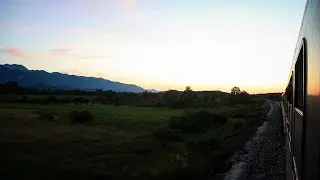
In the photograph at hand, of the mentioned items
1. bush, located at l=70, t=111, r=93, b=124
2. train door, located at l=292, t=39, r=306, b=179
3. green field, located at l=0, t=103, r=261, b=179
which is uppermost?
train door, located at l=292, t=39, r=306, b=179

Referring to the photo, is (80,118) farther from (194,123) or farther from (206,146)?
(206,146)

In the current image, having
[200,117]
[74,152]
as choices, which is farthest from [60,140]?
Result: [200,117]

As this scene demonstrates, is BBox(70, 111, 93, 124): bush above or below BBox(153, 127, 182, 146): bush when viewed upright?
above

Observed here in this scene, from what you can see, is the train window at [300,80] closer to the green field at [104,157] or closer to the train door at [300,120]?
the train door at [300,120]

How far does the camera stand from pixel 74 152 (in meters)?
22.6

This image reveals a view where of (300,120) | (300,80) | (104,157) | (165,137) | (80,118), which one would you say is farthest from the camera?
(80,118)

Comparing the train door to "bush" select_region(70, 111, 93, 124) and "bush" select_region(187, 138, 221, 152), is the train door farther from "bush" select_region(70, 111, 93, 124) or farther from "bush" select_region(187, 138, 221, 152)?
"bush" select_region(70, 111, 93, 124)

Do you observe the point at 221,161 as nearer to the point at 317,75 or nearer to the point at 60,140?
the point at 60,140

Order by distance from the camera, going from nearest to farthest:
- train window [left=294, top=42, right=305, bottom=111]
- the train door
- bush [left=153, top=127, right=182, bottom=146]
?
the train door < train window [left=294, top=42, right=305, bottom=111] < bush [left=153, top=127, right=182, bottom=146]

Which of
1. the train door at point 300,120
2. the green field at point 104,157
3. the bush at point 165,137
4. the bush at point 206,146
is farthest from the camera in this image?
the bush at point 165,137

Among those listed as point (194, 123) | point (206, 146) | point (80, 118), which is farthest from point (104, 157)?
point (80, 118)

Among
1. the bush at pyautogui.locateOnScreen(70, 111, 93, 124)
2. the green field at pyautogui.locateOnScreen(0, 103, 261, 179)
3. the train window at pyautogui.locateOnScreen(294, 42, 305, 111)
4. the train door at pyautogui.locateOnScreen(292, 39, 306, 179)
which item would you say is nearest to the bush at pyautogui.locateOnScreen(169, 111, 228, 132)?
the green field at pyautogui.locateOnScreen(0, 103, 261, 179)

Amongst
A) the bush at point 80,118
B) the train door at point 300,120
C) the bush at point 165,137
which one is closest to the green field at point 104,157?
the bush at point 165,137

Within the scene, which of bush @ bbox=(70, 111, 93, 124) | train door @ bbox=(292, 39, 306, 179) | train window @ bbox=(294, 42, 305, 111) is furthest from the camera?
bush @ bbox=(70, 111, 93, 124)
